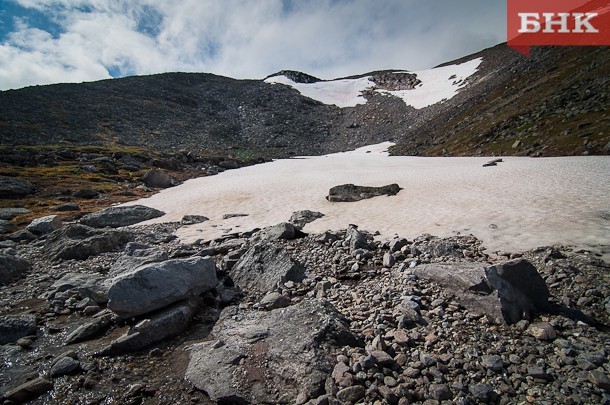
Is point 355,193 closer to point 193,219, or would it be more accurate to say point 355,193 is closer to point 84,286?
point 193,219

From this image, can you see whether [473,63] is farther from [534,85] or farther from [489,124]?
[489,124]

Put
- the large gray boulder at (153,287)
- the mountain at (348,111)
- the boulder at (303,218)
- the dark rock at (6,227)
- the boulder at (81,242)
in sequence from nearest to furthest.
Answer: the large gray boulder at (153,287)
the boulder at (81,242)
the boulder at (303,218)
the dark rock at (6,227)
the mountain at (348,111)

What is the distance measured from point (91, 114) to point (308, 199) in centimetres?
8340

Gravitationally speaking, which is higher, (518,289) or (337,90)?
(337,90)

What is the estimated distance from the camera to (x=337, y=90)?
127938 millimetres

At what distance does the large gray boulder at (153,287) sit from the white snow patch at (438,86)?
329 feet

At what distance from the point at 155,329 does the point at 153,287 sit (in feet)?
3.65

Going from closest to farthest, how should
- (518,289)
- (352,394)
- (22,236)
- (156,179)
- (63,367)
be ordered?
(352,394), (63,367), (518,289), (22,236), (156,179)

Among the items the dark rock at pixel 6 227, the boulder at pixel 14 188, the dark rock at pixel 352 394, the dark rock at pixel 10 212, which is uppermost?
the boulder at pixel 14 188

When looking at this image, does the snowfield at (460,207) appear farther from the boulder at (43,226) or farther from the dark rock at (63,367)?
the dark rock at (63,367)

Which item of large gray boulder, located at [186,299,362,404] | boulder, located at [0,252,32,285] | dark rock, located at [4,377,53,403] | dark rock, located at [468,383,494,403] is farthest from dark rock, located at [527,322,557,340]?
boulder, located at [0,252,32,285]

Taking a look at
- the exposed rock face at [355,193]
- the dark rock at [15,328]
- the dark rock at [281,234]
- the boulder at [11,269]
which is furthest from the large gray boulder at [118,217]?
the exposed rock face at [355,193]

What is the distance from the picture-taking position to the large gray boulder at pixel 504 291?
20.5 feet

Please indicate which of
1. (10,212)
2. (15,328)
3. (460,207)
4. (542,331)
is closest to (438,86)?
(460,207)
